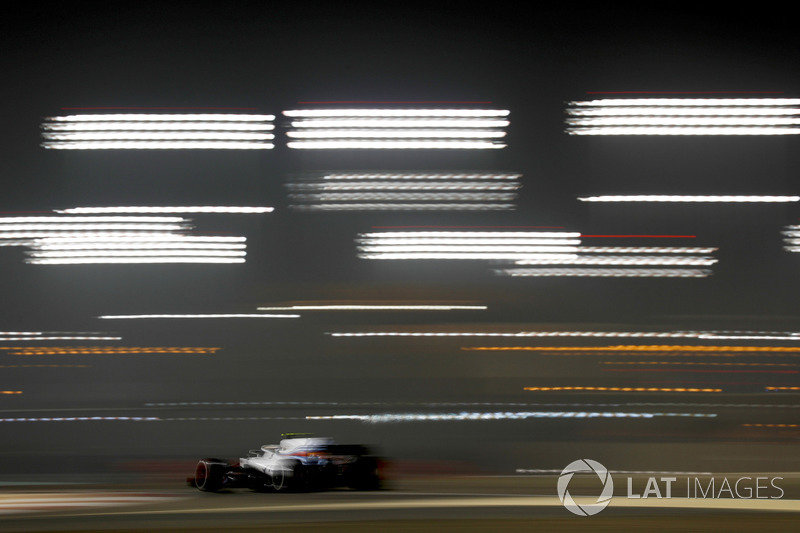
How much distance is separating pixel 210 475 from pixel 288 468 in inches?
19.8

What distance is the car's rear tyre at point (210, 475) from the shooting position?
12.9ft

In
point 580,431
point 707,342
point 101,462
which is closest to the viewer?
point 101,462

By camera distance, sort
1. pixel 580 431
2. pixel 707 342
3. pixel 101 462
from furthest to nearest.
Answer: pixel 707 342 → pixel 580 431 → pixel 101 462

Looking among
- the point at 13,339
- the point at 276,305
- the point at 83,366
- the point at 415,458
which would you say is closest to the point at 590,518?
the point at 415,458

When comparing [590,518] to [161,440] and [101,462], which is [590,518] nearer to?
[161,440]

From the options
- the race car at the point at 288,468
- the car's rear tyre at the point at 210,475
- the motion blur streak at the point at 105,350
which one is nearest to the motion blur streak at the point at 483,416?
the motion blur streak at the point at 105,350

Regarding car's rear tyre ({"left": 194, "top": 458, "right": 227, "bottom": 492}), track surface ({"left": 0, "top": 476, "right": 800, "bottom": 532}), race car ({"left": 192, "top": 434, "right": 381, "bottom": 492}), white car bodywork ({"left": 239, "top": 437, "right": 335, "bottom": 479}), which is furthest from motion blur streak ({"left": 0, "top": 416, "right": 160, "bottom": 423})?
white car bodywork ({"left": 239, "top": 437, "right": 335, "bottom": 479})

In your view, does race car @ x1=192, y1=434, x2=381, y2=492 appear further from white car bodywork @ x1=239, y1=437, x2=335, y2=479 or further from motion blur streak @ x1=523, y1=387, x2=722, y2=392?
motion blur streak @ x1=523, y1=387, x2=722, y2=392

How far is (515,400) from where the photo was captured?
726cm

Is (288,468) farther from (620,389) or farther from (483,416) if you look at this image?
(620,389)

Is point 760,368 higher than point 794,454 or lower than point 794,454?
higher

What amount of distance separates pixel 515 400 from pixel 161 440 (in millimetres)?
3788

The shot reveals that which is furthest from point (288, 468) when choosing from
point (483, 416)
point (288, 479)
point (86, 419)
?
→ point (86, 419)

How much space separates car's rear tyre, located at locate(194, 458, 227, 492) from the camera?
3939 millimetres
